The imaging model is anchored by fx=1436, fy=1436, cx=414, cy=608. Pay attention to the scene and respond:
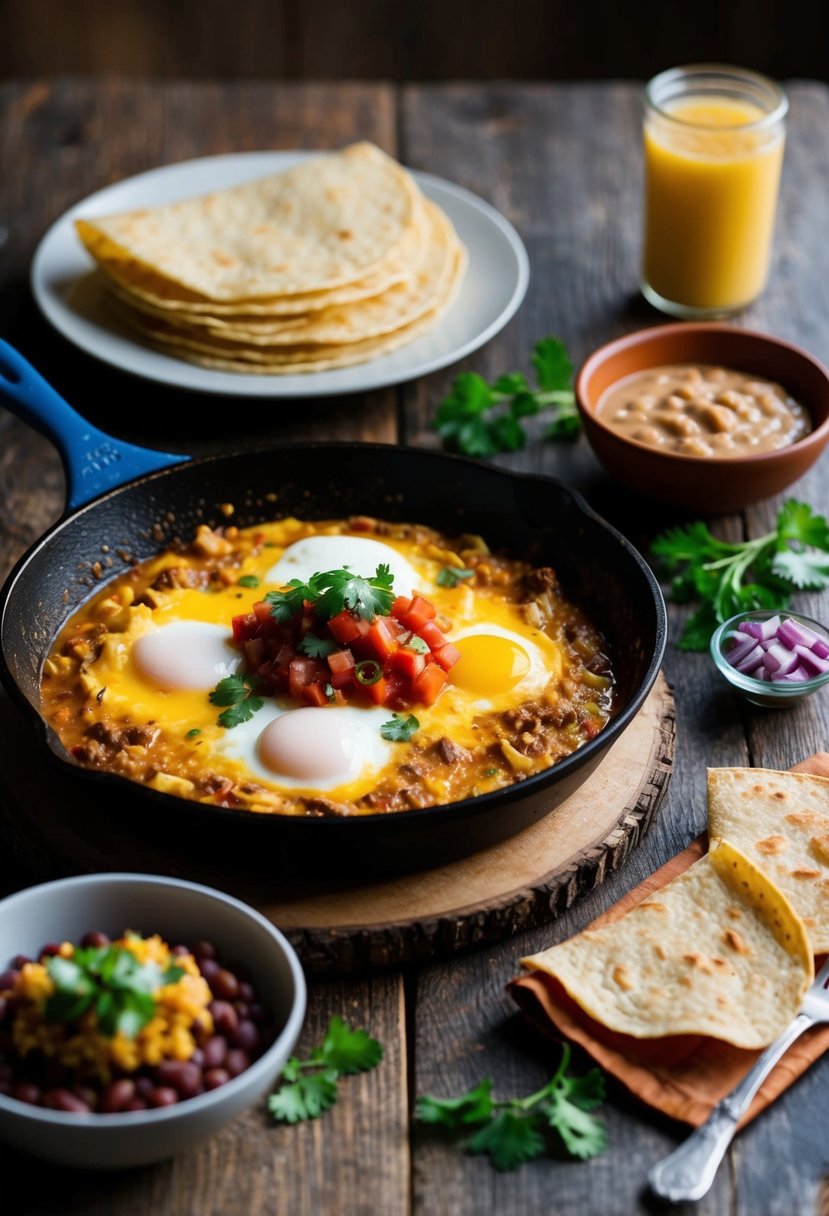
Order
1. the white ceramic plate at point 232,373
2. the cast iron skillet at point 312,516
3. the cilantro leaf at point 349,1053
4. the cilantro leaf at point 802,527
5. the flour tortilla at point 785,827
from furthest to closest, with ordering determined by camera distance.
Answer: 1. the white ceramic plate at point 232,373
2. the cilantro leaf at point 802,527
3. the cast iron skillet at point 312,516
4. the flour tortilla at point 785,827
5. the cilantro leaf at point 349,1053

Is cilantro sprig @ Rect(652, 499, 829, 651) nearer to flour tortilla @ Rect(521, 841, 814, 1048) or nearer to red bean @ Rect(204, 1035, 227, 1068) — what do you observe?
flour tortilla @ Rect(521, 841, 814, 1048)

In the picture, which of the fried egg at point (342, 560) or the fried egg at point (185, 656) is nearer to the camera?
the fried egg at point (185, 656)

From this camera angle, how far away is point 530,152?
7.81 meters

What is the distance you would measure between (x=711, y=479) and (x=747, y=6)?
24.0ft

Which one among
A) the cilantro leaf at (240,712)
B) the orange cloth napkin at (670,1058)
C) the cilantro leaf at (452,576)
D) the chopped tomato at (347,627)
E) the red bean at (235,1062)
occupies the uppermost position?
the chopped tomato at (347,627)

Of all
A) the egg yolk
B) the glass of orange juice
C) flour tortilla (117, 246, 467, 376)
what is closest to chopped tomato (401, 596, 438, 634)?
the egg yolk

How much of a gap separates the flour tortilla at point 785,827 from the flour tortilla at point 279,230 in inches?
109

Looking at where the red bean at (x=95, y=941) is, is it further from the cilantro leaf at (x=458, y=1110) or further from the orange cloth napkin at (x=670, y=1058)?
the orange cloth napkin at (x=670, y=1058)

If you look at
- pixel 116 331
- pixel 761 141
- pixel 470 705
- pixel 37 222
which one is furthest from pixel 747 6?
pixel 470 705

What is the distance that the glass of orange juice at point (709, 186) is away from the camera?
6.11 metres

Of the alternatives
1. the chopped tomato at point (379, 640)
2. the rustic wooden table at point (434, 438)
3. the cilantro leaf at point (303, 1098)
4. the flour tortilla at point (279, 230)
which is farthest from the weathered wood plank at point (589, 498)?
the chopped tomato at point (379, 640)

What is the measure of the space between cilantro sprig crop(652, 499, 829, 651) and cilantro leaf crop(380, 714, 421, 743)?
1290mm

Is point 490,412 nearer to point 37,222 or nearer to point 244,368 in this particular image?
point 244,368

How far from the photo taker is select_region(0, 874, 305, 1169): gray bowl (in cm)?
293
